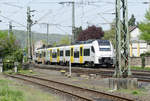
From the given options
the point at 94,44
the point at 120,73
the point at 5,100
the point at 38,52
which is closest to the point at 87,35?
the point at 38,52

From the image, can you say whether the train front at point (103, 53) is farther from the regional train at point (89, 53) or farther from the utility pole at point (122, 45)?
the utility pole at point (122, 45)

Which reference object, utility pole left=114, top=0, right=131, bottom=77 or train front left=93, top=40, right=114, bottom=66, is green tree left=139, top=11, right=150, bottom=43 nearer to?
train front left=93, top=40, right=114, bottom=66

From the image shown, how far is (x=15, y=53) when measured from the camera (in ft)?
118

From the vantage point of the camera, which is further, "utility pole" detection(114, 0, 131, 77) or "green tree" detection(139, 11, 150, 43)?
"green tree" detection(139, 11, 150, 43)

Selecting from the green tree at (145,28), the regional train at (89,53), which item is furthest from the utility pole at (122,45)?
the green tree at (145,28)

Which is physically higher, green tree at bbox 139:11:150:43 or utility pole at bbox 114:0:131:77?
green tree at bbox 139:11:150:43

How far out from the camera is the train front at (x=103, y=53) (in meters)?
35.1

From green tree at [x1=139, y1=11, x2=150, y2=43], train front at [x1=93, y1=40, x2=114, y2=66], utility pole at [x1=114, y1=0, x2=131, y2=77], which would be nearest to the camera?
utility pole at [x1=114, y1=0, x2=131, y2=77]

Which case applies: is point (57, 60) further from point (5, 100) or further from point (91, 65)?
point (5, 100)

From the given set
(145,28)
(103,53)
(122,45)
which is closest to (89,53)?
(103,53)

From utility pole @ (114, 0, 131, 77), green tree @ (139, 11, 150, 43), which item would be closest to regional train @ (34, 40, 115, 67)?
green tree @ (139, 11, 150, 43)

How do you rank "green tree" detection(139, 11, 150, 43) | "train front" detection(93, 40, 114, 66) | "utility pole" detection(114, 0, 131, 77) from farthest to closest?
"green tree" detection(139, 11, 150, 43), "train front" detection(93, 40, 114, 66), "utility pole" detection(114, 0, 131, 77)

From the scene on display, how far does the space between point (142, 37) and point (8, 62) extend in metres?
19.4

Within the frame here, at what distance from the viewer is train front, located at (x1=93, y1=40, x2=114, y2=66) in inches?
1380
